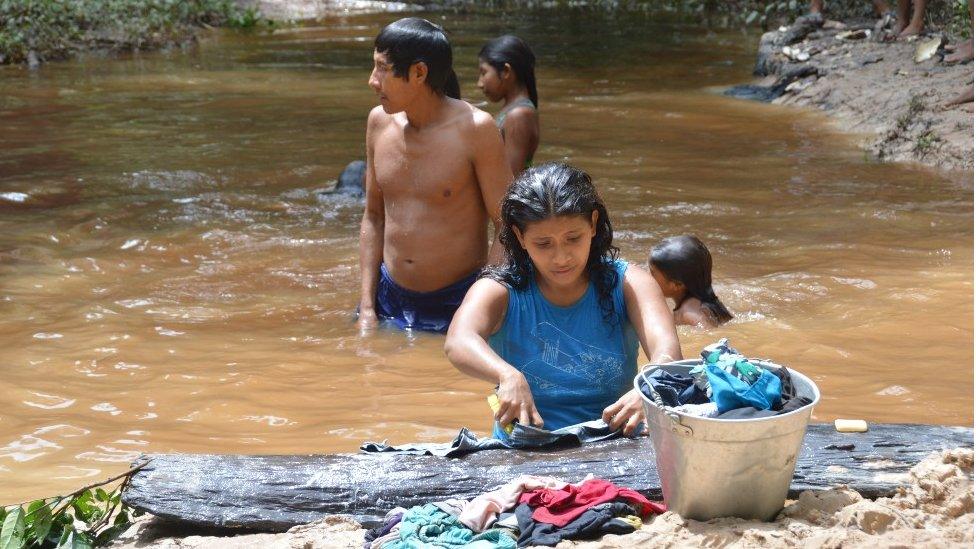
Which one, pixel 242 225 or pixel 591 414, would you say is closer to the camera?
pixel 591 414

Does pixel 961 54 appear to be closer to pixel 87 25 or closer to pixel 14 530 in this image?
pixel 14 530

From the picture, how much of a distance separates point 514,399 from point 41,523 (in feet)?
4.31

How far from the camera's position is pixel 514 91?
20.1 ft

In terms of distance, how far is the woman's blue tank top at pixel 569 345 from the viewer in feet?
11.0

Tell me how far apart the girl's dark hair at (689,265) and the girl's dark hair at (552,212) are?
77.6 inches

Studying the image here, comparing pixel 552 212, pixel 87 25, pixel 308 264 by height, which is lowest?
pixel 308 264

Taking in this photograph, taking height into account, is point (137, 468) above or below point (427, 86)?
below

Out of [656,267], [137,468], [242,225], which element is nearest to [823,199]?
[656,267]

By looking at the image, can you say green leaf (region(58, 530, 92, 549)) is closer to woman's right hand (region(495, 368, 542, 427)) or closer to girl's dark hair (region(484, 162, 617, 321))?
woman's right hand (region(495, 368, 542, 427))

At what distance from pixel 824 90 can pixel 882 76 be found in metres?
0.65

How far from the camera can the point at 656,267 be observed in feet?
18.1

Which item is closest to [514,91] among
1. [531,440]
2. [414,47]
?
[414,47]

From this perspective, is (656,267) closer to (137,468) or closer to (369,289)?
(369,289)

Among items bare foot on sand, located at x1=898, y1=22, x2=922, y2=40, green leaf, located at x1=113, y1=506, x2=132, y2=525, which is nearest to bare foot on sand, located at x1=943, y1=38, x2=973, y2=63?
bare foot on sand, located at x1=898, y1=22, x2=922, y2=40
